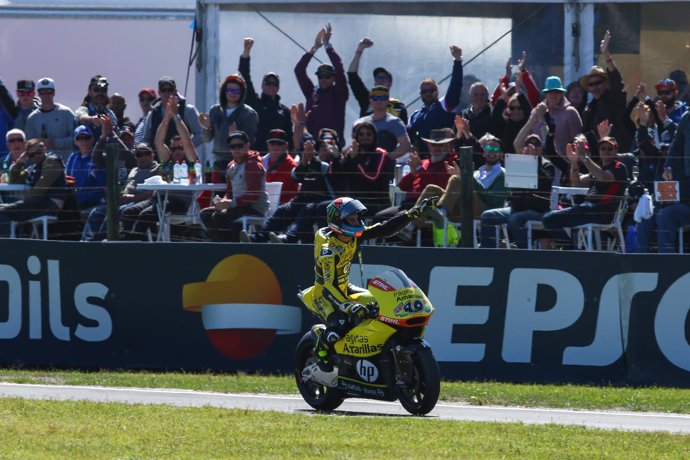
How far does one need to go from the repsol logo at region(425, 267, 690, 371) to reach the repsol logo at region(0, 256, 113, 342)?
11.7 ft

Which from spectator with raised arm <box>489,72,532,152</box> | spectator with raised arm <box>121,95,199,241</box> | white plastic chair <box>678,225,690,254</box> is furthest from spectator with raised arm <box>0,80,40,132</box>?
white plastic chair <box>678,225,690,254</box>

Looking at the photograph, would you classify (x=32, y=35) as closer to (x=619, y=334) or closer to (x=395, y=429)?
(x=619, y=334)

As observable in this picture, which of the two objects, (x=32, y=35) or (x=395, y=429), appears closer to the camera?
(x=395, y=429)

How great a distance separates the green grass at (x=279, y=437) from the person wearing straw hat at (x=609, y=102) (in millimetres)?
6008

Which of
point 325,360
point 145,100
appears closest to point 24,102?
point 145,100

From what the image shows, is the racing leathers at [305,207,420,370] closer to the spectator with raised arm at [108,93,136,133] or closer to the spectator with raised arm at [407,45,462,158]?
the spectator with raised arm at [407,45,462,158]

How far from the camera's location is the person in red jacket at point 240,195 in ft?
53.2

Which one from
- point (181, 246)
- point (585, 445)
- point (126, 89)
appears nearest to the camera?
point (585, 445)

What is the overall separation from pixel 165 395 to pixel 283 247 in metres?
2.43

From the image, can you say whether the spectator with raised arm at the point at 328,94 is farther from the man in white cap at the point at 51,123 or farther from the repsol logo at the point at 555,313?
the repsol logo at the point at 555,313

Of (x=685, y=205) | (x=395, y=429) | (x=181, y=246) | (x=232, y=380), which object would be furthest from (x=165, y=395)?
(x=685, y=205)

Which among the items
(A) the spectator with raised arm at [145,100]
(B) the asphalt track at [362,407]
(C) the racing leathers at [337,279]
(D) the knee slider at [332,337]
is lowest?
(B) the asphalt track at [362,407]

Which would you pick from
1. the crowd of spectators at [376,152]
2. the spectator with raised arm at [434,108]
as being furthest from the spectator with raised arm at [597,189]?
the spectator with raised arm at [434,108]

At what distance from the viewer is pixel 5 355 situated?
15.6 m
